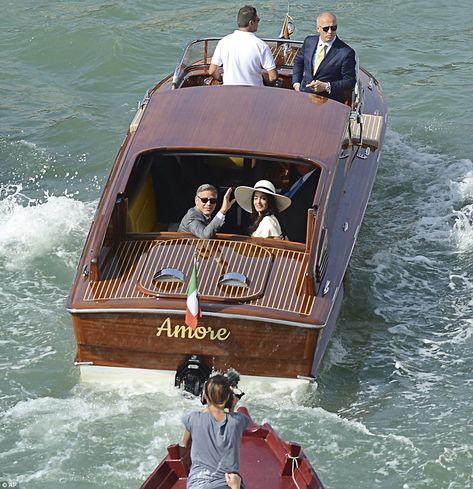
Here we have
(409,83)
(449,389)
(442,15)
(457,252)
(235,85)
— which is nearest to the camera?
(449,389)

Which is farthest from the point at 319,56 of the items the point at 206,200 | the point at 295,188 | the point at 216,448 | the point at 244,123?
the point at 216,448

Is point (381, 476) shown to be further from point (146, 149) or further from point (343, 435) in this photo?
point (146, 149)

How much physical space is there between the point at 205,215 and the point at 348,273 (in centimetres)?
191

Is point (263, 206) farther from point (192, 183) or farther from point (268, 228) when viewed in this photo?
point (192, 183)

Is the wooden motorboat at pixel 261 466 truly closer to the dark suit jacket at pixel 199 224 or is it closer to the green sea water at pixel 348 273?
the green sea water at pixel 348 273

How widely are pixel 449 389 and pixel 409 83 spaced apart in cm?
699

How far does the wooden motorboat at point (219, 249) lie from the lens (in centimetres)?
733

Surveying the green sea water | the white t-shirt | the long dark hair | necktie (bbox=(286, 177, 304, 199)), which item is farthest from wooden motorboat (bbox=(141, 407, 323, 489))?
the white t-shirt

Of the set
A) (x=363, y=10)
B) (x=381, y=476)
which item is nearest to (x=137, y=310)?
(x=381, y=476)

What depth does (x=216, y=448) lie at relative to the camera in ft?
18.2

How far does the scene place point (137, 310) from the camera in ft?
23.8

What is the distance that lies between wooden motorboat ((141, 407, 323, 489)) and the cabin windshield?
220 centimetres

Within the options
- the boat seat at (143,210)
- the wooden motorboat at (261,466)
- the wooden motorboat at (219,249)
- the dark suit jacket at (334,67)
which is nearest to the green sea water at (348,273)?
the wooden motorboat at (219,249)

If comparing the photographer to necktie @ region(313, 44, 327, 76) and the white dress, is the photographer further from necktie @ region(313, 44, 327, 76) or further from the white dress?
necktie @ region(313, 44, 327, 76)
